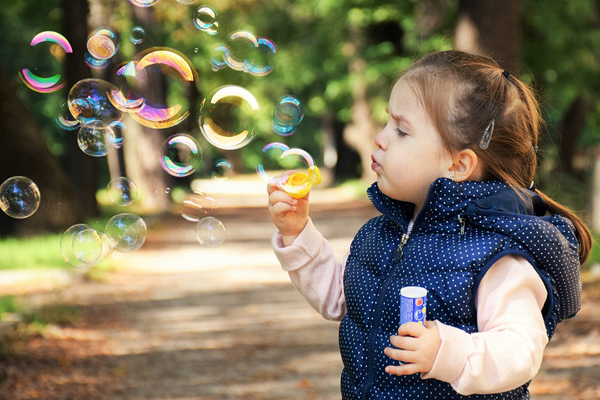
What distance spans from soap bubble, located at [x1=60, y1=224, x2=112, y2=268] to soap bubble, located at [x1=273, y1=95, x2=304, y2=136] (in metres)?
1.19

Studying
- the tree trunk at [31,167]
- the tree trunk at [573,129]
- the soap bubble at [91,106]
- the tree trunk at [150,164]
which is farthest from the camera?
the tree trunk at [150,164]

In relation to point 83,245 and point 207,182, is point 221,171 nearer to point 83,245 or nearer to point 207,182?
point 83,245

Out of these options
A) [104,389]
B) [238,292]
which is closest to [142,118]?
[104,389]

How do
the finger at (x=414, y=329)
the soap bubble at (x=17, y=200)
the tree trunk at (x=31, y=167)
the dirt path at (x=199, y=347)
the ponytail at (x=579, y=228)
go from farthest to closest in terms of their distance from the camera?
1. the tree trunk at (x=31, y=167)
2. the dirt path at (x=199, y=347)
3. the soap bubble at (x=17, y=200)
4. the ponytail at (x=579, y=228)
5. the finger at (x=414, y=329)

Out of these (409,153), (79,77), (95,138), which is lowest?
(79,77)

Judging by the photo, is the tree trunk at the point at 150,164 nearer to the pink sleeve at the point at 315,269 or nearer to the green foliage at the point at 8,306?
the green foliage at the point at 8,306

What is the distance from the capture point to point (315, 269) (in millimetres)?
2447

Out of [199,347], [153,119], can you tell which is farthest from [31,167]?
[153,119]

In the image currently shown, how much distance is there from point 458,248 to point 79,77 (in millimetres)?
10731

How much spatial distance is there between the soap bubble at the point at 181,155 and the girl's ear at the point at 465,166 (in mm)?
1843

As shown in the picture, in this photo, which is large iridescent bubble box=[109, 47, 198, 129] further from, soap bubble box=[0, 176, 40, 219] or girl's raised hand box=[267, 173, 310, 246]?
girl's raised hand box=[267, 173, 310, 246]

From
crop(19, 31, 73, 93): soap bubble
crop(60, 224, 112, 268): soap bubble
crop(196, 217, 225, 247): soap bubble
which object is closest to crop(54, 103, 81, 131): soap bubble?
crop(19, 31, 73, 93): soap bubble

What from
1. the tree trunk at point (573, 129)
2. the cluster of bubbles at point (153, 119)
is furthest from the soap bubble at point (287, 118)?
the tree trunk at point (573, 129)

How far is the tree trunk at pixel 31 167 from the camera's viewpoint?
9.73 m
